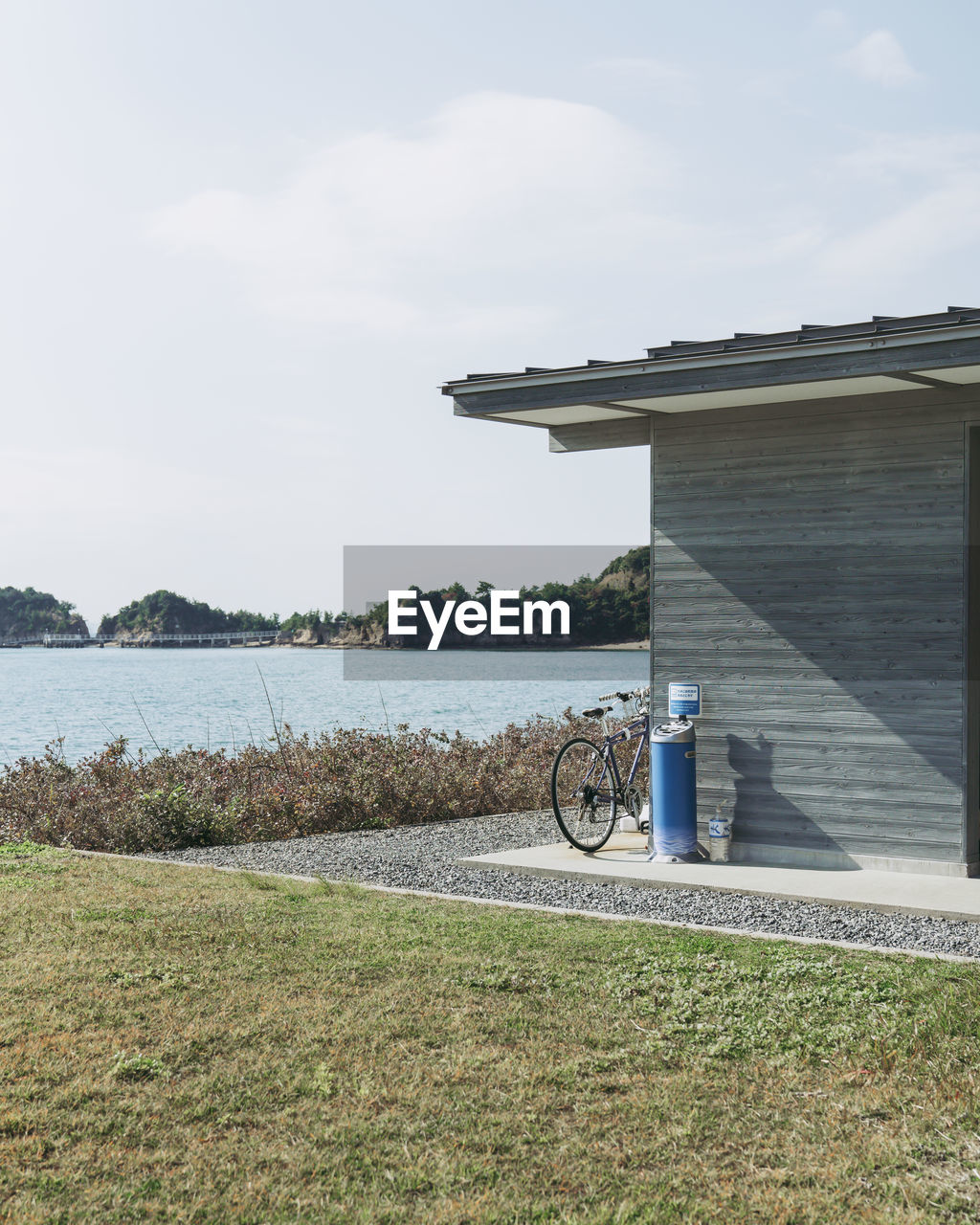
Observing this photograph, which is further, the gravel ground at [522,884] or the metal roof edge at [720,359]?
the metal roof edge at [720,359]

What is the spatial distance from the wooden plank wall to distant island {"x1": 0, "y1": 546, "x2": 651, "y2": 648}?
0.95 metres

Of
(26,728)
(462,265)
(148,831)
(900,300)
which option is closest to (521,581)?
(26,728)

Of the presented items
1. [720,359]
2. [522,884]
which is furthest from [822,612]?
[522,884]

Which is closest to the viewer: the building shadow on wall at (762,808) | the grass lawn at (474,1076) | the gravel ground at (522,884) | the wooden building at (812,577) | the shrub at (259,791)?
the grass lawn at (474,1076)

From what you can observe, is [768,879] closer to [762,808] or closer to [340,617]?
[762,808]

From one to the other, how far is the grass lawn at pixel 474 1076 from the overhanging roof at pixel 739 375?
307cm

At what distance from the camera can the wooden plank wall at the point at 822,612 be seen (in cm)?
739

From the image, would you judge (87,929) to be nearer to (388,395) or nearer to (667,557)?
(667,557)

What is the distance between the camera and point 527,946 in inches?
226

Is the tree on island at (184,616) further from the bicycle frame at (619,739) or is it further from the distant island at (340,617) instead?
the bicycle frame at (619,739)

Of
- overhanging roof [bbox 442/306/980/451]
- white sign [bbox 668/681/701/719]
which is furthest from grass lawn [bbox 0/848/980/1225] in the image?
overhanging roof [bbox 442/306/980/451]

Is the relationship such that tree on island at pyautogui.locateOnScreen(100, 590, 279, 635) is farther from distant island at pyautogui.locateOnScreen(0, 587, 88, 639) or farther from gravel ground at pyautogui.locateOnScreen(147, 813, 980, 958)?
gravel ground at pyautogui.locateOnScreen(147, 813, 980, 958)

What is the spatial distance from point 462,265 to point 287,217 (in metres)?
2.19

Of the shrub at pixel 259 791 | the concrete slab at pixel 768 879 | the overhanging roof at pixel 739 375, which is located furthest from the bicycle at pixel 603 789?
the shrub at pixel 259 791
